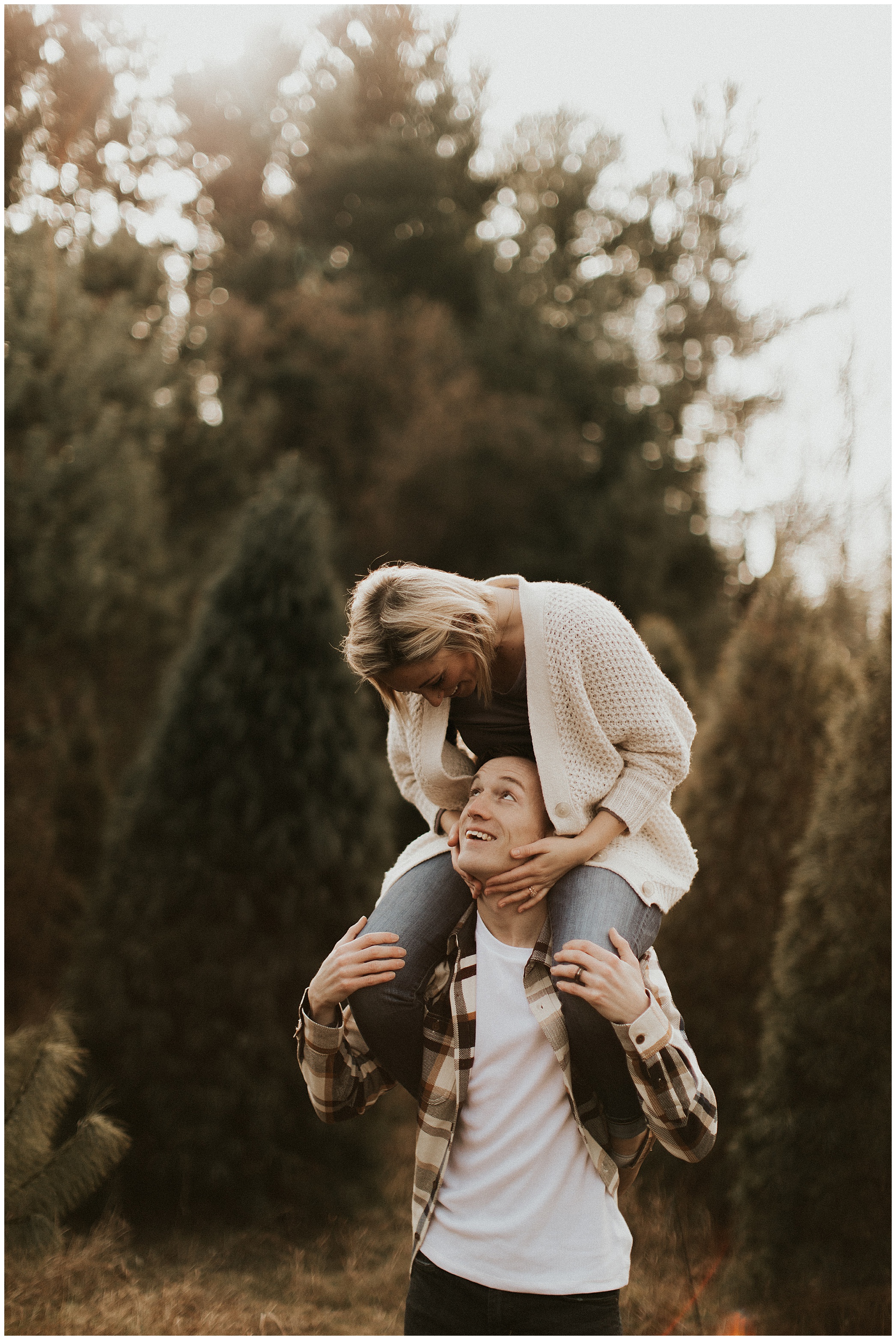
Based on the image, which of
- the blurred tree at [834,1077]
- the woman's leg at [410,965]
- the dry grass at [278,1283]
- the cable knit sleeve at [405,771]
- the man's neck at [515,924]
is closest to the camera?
the woman's leg at [410,965]

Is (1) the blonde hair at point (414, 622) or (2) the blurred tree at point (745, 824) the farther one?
(2) the blurred tree at point (745, 824)

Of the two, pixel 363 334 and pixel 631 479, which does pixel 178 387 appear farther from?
pixel 631 479

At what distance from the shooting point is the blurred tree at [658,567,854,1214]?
414 cm

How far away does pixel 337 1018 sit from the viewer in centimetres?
172

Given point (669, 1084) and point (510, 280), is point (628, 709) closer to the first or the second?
point (669, 1084)

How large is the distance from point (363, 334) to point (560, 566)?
330 centimetres

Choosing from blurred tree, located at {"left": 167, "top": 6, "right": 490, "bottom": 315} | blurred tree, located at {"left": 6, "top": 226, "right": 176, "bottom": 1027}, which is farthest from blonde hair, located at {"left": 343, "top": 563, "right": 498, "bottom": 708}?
blurred tree, located at {"left": 167, "top": 6, "right": 490, "bottom": 315}

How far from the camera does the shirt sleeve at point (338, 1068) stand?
1.68 meters

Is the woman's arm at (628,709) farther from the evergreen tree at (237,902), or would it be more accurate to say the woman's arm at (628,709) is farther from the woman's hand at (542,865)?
the evergreen tree at (237,902)

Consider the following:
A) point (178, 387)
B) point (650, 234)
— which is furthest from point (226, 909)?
point (650, 234)

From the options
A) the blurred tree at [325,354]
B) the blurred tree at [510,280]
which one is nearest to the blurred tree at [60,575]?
the blurred tree at [325,354]

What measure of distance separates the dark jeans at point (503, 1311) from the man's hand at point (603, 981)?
51 centimetres

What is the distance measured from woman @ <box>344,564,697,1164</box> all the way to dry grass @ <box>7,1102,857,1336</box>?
218cm

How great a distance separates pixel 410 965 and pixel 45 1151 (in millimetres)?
2238
